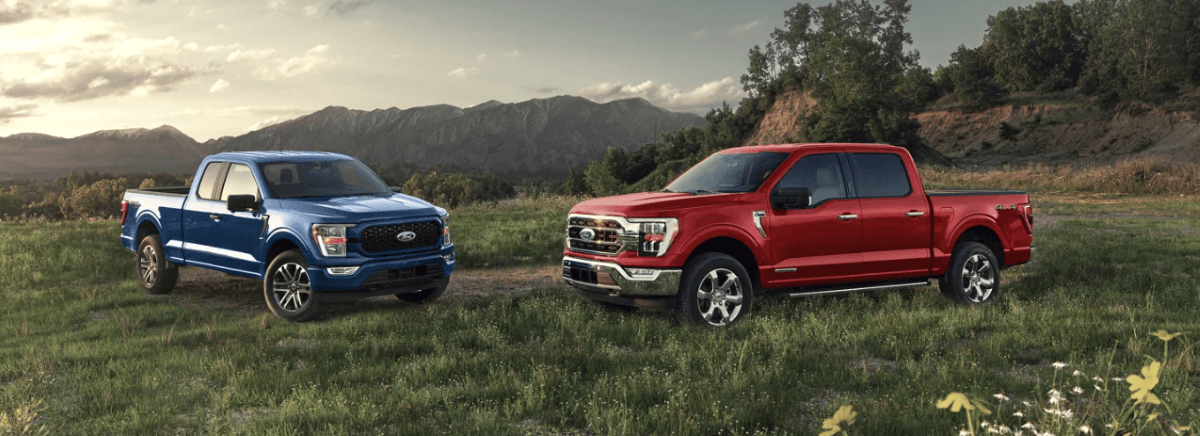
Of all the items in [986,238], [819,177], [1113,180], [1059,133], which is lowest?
[986,238]

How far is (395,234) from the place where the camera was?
916 cm

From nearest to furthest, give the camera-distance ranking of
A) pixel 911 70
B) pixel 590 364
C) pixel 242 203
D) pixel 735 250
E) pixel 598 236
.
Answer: pixel 590 364, pixel 598 236, pixel 735 250, pixel 242 203, pixel 911 70

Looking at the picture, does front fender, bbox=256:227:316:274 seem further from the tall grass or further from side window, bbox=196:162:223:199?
the tall grass

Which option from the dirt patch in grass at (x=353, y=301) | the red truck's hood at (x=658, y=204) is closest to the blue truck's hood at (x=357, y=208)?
the dirt patch in grass at (x=353, y=301)

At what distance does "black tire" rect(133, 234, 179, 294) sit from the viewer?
1102cm

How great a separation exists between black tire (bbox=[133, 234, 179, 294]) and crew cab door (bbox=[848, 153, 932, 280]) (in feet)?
29.9

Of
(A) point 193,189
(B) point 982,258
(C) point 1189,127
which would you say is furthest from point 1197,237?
(C) point 1189,127

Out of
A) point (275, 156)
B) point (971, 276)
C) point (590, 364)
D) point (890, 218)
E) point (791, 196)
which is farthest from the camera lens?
point (275, 156)

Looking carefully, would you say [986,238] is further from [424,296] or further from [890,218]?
[424,296]

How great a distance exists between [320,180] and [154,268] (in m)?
3.09

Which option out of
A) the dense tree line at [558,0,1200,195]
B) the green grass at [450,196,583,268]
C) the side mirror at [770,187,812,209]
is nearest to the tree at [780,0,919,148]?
the dense tree line at [558,0,1200,195]

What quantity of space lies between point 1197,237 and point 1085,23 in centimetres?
9919

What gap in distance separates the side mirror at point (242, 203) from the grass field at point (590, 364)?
1.32 m

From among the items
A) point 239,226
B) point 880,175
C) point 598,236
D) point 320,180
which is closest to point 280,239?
point 239,226
